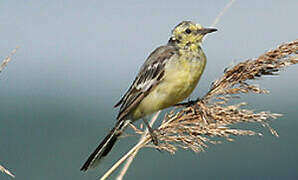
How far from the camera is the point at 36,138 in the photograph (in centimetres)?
10431

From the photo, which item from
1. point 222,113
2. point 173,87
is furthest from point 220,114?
point 173,87

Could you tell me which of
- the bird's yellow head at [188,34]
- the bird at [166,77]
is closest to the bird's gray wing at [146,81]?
the bird at [166,77]

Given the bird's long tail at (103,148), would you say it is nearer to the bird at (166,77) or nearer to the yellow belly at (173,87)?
the bird at (166,77)

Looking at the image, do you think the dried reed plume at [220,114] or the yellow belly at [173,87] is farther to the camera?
the yellow belly at [173,87]

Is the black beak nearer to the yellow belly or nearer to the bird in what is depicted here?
the bird

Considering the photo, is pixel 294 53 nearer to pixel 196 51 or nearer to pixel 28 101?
pixel 196 51

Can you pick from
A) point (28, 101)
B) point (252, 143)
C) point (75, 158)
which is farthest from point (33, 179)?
point (28, 101)

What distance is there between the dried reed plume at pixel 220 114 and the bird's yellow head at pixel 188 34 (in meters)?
1.04

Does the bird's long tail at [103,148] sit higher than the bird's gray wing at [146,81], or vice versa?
the bird's gray wing at [146,81]

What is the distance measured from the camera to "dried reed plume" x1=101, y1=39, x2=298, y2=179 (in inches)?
155

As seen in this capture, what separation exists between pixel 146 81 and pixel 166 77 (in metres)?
0.22

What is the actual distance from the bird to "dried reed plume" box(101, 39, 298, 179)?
642 millimetres

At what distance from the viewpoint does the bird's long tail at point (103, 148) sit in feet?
15.6

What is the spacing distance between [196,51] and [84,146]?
91.7 meters
